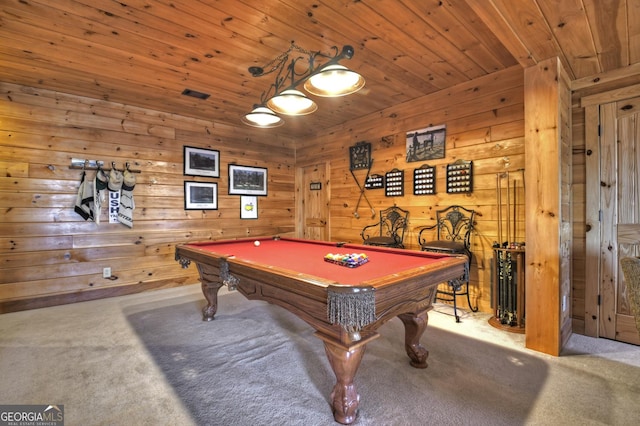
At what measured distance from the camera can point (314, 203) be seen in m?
5.47

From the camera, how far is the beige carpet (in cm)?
157

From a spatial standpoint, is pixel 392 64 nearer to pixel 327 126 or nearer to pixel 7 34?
pixel 327 126

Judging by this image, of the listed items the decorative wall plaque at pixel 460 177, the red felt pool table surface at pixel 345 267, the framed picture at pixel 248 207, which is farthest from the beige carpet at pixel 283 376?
the framed picture at pixel 248 207

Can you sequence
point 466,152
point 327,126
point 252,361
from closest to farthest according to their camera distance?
point 252,361
point 466,152
point 327,126

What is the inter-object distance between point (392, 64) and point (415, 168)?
140 cm

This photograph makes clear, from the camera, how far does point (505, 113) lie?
3094 millimetres

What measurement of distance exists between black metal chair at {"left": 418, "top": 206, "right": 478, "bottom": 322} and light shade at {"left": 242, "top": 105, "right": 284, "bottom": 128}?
2064mm

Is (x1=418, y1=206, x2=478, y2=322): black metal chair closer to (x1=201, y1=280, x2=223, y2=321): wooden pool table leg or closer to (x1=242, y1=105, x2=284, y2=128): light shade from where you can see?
(x1=242, y1=105, x2=284, y2=128): light shade

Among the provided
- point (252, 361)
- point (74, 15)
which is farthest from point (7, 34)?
point (252, 361)

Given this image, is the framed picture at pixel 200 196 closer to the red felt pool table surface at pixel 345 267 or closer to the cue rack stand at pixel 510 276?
the red felt pool table surface at pixel 345 267

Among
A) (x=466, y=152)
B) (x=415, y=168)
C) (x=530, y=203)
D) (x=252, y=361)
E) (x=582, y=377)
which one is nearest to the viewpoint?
(x=582, y=377)

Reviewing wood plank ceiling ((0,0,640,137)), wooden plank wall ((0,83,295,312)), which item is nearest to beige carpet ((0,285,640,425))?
wooden plank wall ((0,83,295,312))

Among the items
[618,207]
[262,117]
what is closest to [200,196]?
[262,117]

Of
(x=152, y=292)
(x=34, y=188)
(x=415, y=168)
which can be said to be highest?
(x=415, y=168)
